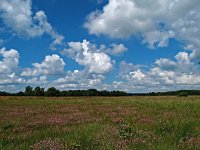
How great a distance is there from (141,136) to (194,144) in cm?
206

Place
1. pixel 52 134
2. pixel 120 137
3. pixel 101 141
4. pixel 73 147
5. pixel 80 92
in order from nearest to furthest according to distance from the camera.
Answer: pixel 73 147, pixel 101 141, pixel 120 137, pixel 52 134, pixel 80 92

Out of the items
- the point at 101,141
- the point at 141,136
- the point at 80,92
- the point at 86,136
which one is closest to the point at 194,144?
the point at 141,136

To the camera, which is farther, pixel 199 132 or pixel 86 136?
pixel 199 132

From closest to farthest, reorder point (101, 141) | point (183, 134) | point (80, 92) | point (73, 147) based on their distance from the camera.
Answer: point (73, 147) → point (101, 141) → point (183, 134) → point (80, 92)

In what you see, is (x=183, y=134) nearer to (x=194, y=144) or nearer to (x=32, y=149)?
(x=194, y=144)

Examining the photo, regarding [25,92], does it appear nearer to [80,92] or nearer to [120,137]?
[80,92]

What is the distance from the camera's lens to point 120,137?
37.0 ft

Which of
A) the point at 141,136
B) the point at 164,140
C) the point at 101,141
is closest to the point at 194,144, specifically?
the point at 164,140

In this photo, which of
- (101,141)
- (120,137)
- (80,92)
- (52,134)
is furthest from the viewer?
(80,92)

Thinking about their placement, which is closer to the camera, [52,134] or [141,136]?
[141,136]

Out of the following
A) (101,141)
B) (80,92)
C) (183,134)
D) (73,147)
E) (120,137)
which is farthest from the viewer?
(80,92)

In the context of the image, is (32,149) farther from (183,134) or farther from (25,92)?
(25,92)

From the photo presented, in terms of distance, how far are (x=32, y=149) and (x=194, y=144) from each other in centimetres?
488

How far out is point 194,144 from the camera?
1005 centimetres
